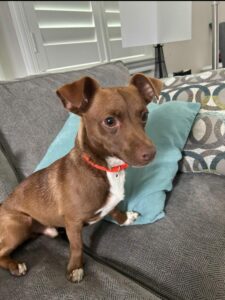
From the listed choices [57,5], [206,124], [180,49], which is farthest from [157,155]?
[180,49]

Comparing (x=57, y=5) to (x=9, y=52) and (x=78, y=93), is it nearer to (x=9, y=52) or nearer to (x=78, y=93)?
(x=78, y=93)

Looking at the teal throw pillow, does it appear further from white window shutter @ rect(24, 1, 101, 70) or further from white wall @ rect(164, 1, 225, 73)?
white wall @ rect(164, 1, 225, 73)

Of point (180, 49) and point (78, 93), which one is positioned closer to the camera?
point (78, 93)

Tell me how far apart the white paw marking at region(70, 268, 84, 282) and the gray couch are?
2 cm

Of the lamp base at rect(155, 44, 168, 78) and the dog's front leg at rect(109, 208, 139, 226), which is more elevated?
the lamp base at rect(155, 44, 168, 78)

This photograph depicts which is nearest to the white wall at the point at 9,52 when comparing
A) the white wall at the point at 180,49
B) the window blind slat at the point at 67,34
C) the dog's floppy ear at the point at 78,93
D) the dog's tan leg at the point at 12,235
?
the white wall at the point at 180,49

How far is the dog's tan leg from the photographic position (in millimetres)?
833

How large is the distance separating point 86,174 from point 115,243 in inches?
11.0

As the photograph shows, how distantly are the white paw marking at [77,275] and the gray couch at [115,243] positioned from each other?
0.06 feet

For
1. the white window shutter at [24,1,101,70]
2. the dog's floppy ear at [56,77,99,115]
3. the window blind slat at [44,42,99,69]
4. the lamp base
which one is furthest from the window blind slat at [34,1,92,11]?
the lamp base

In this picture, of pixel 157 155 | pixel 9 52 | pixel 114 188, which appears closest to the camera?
pixel 114 188

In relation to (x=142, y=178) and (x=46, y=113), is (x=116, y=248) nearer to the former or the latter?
(x=142, y=178)

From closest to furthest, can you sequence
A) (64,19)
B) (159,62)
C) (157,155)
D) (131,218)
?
(64,19) < (131,218) < (157,155) < (159,62)

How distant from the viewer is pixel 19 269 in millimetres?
806
